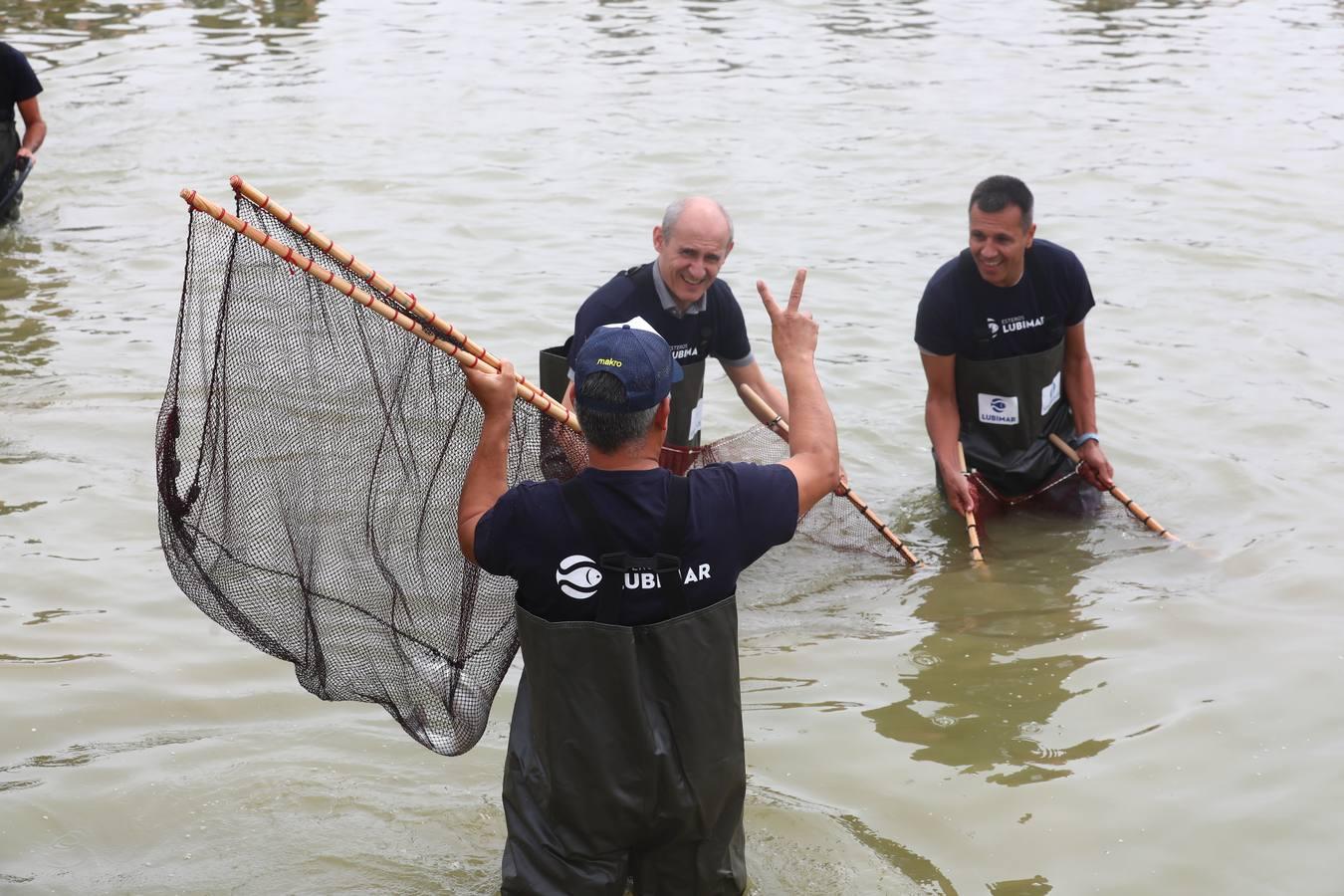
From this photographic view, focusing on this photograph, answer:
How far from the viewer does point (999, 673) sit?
5.93 metres

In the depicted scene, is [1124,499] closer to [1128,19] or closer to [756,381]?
[756,381]

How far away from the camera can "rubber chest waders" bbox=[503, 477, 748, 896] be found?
3.50 m

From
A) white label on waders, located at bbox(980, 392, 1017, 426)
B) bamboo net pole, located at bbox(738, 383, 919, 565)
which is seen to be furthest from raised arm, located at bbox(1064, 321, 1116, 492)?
bamboo net pole, located at bbox(738, 383, 919, 565)

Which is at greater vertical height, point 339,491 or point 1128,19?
point 339,491

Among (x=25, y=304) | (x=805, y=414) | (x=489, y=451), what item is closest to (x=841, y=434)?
(x=805, y=414)

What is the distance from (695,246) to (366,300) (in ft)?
6.56

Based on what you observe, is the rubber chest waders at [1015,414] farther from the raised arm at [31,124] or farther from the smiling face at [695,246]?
the raised arm at [31,124]

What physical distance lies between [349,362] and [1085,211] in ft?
33.2

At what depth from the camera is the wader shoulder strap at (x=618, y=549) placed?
3.44 metres

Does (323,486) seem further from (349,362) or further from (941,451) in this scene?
(941,451)

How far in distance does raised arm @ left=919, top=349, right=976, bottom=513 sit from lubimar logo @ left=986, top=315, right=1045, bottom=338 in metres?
0.22

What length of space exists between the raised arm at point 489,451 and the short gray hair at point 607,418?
31cm

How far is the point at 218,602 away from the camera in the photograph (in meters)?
4.19

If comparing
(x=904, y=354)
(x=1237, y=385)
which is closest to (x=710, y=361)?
(x=904, y=354)
